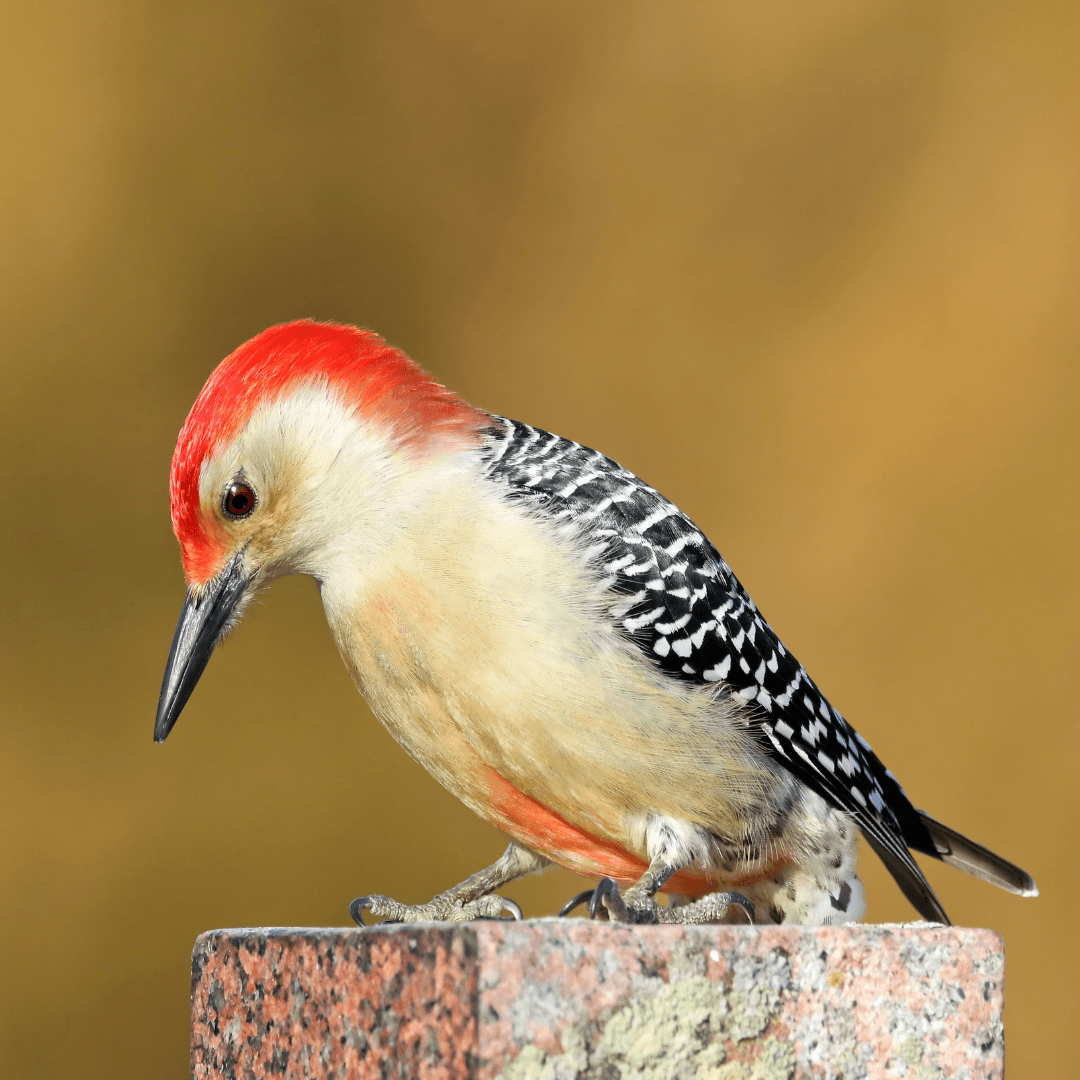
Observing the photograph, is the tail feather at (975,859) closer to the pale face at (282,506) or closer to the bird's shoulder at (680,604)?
the bird's shoulder at (680,604)

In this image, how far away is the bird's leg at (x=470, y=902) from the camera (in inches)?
95.3

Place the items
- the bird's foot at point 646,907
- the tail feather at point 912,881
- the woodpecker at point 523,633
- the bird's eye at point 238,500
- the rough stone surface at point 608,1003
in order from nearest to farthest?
the rough stone surface at point 608,1003 < the bird's foot at point 646,907 < the woodpecker at point 523,633 < the bird's eye at point 238,500 < the tail feather at point 912,881

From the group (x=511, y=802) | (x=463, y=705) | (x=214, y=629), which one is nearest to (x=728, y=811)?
(x=511, y=802)

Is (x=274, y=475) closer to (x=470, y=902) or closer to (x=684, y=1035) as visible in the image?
(x=470, y=902)

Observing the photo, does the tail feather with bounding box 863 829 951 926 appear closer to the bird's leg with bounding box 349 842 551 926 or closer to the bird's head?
the bird's leg with bounding box 349 842 551 926

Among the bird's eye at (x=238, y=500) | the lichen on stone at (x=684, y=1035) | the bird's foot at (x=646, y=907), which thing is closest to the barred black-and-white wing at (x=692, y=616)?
the bird's foot at (x=646, y=907)

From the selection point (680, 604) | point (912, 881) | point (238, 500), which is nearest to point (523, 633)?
point (680, 604)

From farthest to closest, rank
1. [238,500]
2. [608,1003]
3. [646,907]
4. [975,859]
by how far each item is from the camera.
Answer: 1. [975,859]
2. [238,500]
3. [646,907]
4. [608,1003]

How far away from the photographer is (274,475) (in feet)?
7.85

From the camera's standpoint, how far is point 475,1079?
157 cm

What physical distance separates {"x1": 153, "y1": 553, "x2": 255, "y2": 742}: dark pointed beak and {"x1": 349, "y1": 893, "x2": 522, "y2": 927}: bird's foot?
560mm

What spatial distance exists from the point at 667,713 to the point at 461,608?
489 mm

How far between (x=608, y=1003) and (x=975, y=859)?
153 cm

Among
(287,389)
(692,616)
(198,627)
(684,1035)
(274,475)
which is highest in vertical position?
(287,389)
